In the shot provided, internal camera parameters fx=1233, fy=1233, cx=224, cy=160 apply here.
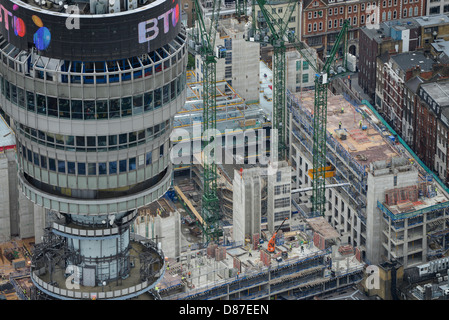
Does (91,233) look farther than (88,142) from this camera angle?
Yes

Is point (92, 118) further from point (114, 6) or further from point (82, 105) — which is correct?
point (114, 6)

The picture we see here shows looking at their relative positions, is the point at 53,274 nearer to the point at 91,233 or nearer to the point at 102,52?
the point at 91,233

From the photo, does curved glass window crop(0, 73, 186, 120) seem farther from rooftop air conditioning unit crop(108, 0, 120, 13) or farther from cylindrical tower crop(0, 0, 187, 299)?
rooftop air conditioning unit crop(108, 0, 120, 13)

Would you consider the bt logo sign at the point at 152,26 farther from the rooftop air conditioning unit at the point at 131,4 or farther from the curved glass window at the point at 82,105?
the curved glass window at the point at 82,105

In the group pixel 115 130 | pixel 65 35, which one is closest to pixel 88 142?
pixel 115 130

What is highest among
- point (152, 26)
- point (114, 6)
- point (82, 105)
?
point (114, 6)

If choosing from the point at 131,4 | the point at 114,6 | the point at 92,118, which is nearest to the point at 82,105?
the point at 92,118

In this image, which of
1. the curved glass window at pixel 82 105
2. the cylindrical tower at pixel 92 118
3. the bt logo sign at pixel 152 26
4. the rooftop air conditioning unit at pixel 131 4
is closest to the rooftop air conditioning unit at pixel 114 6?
the cylindrical tower at pixel 92 118

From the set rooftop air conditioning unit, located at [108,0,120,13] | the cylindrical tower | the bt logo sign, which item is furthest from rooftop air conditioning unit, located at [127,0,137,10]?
the bt logo sign
